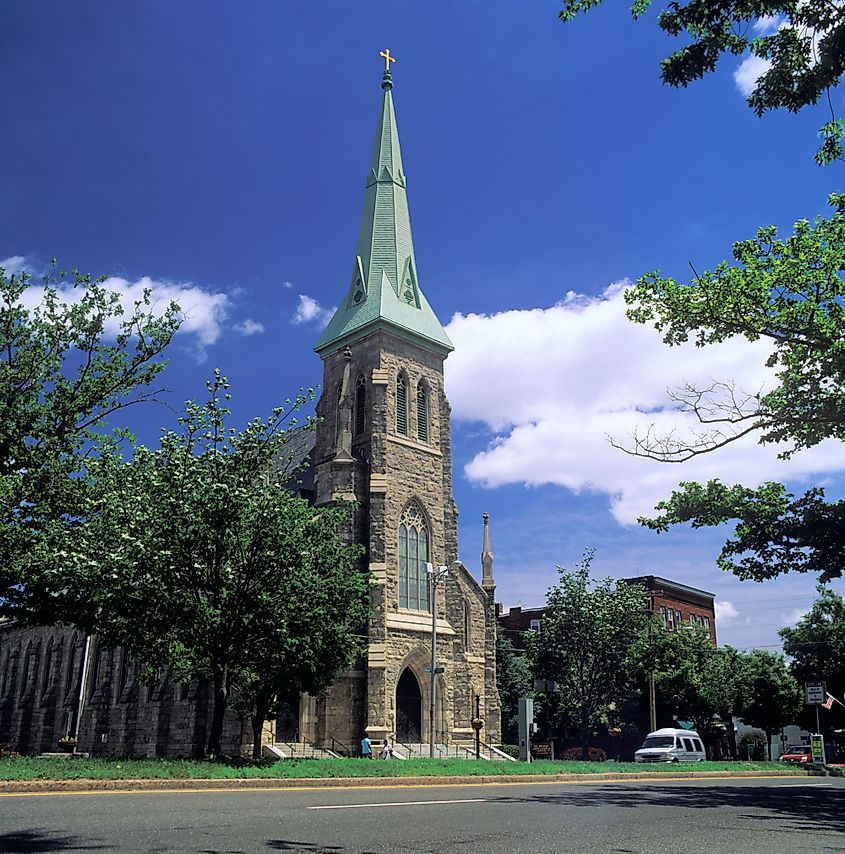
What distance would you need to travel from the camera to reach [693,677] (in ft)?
154

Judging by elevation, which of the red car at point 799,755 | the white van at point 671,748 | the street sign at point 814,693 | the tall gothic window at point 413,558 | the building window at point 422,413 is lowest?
the red car at point 799,755

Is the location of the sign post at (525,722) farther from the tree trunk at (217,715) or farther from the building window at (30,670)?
the building window at (30,670)

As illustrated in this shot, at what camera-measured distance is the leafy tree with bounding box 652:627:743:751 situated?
155ft

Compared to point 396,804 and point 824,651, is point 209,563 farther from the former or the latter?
point 824,651

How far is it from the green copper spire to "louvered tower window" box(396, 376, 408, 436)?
95.2 inches

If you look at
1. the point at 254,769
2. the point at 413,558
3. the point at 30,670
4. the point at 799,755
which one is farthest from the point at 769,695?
the point at 30,670

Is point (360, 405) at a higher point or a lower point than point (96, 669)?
higher

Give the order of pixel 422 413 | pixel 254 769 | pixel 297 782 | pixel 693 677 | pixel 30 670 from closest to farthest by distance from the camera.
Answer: pixel 297 782 → pixel 254 769 → pixel 422 413 → pixel 693 677 → pixel 30 670

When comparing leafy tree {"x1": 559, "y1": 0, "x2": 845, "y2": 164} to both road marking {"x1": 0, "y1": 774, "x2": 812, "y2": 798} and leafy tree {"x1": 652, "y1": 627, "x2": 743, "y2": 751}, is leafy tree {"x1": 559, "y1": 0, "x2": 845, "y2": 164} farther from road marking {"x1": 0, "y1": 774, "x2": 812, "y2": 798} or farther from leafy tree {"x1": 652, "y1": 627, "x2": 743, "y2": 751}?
leafy tree {"x1": 652, "y1": 627, "x2": 743, "y2": 751}

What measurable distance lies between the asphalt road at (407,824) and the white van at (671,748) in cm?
1994

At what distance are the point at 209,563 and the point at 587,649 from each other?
1198 inches

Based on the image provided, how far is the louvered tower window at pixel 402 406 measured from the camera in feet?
139

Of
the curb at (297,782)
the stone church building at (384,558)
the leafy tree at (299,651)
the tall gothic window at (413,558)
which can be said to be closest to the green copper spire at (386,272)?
the stone church building at (384,558)

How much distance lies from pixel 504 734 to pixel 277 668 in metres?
32.7
